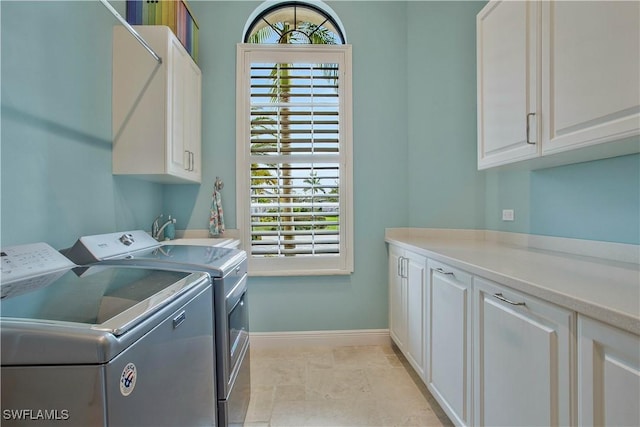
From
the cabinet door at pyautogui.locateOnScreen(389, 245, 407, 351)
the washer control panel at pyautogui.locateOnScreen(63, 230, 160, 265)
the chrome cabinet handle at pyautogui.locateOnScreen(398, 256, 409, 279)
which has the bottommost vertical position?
the cabinet door at pyautogui.locateOnScreen(389, 245, 407, 351)

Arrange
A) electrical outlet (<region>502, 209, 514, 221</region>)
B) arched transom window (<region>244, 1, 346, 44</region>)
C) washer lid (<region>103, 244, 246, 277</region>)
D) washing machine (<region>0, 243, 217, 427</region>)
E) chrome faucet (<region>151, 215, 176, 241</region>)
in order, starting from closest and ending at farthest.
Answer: washing machine (<region>0, 243, 217, 427</region>) → washer lid (<region>103, 244, 246, 277</region>) → electrical outlet (<region>502, 209, 514, 221</region>) → chrome faucet (<region>151, 215, 176, 241</region>) → arched transom window (<region>244, 1, 346, 44</region>)

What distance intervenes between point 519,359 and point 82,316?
1.31m

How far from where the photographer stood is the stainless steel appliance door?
0.64 m

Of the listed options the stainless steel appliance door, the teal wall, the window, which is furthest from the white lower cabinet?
the stainless steel appliance door

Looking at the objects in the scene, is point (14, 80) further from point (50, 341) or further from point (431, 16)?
point (431, 16)

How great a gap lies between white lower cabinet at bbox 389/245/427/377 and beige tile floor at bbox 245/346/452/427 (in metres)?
0.18

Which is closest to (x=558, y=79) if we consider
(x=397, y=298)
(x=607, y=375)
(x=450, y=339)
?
(x=607, y=375)

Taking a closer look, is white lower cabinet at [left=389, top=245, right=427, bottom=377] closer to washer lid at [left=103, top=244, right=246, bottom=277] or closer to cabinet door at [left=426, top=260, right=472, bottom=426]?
cabinet door at [left=426, top=260, right=472, bottom=426]

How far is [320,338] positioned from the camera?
2498 mm

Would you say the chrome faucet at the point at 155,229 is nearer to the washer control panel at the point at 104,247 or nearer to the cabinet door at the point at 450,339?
the washer control panel at the point at 104,247

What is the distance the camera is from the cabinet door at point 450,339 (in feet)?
4.30

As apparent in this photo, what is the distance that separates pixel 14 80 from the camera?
1141mm

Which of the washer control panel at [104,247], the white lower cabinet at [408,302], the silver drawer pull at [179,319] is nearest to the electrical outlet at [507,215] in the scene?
the white lower cabinet at [408,302]

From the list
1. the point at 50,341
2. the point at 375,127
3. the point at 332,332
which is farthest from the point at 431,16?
the point at 50,341
